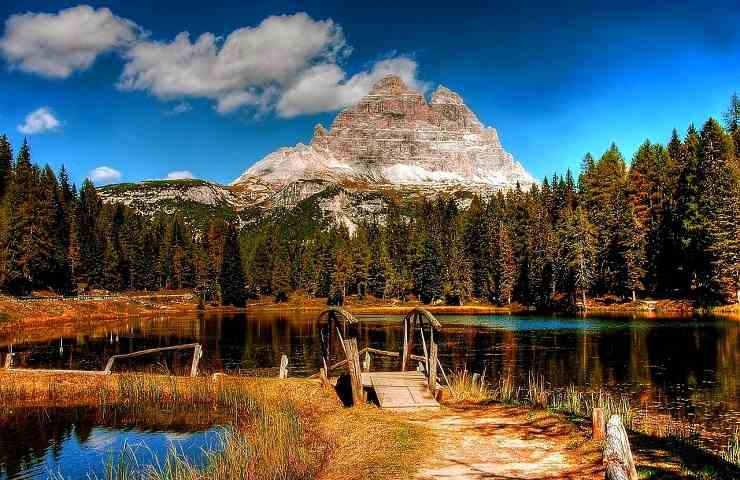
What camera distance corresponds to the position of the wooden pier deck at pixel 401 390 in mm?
18719

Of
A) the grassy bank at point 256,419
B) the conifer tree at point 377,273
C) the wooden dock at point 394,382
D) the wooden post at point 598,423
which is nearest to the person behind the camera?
the grassy bank at point 256,419

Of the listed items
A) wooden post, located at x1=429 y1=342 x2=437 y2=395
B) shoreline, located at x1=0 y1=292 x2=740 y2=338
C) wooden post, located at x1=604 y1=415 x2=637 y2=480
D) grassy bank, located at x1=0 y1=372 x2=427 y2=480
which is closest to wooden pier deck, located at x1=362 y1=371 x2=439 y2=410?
wooden post, located at x1=429 y1=342 x2=437 y2=395

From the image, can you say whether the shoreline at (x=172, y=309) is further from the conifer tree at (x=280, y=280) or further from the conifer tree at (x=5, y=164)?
the conifer tree at (x=5, y=164)

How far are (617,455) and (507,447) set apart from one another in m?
4.61

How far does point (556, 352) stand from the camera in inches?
1709

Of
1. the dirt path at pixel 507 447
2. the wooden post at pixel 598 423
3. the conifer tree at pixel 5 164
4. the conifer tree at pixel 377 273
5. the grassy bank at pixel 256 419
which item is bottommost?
the grassy bank at pixel 256 419

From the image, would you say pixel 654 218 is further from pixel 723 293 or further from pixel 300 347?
pixel 300 347

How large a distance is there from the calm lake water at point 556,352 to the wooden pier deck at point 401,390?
1052 cm

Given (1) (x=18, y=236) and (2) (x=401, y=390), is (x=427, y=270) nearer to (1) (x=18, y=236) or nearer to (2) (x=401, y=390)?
(1) (x=18, y=236)

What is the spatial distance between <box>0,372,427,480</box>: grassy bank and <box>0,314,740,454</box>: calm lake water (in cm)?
605

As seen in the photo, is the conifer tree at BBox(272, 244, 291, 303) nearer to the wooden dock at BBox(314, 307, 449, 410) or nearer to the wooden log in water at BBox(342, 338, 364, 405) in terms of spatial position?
the wooden dock at BBox(314, 307, 449, 410)

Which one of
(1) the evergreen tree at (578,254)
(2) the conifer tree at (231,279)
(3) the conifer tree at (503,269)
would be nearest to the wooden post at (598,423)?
(1) the evergreen tree at (578,254)

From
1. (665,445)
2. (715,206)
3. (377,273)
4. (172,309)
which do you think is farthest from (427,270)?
(665,445)

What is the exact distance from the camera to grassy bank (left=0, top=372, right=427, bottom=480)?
13016mm
